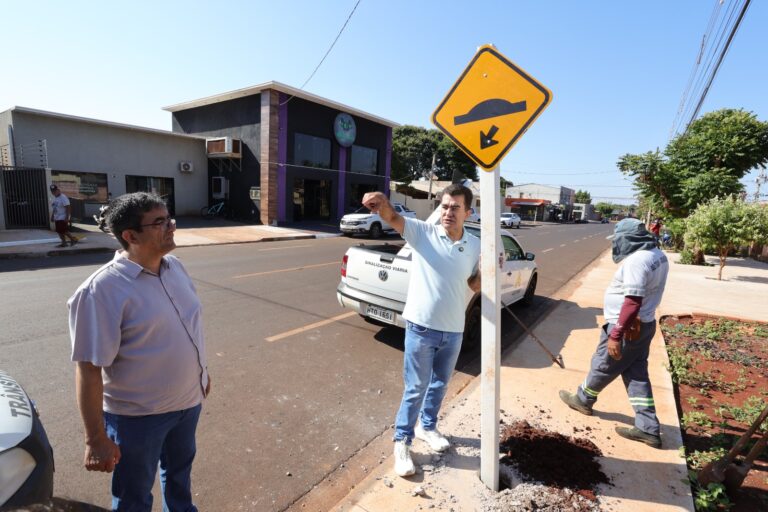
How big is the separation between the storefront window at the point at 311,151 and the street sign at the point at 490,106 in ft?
69.9

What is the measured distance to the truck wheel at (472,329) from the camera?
502 cm

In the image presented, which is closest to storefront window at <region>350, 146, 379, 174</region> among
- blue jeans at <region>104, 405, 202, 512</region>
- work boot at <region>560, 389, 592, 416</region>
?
work boot at <region>560, 389, 592, 416</region>

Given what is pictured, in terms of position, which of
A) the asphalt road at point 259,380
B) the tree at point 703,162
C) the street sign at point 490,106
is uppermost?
the tree at point 703,162

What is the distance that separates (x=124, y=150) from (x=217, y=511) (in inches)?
850

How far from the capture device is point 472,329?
5.17m

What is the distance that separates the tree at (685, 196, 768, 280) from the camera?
1110 cm

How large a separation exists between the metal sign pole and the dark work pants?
4.64 ft

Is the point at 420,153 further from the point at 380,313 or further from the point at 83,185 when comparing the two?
the point at 380,313

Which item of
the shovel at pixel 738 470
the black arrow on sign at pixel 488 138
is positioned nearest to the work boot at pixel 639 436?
the shovel at pixel 738 470

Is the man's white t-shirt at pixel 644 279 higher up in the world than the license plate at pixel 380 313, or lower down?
higher up

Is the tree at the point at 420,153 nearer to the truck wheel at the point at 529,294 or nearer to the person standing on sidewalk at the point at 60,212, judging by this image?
the person standing on sidewalk at the point at 60,212

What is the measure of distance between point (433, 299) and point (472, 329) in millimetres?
2677

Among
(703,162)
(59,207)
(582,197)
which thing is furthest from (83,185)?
(582,197)

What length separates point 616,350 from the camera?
10.2 ft
